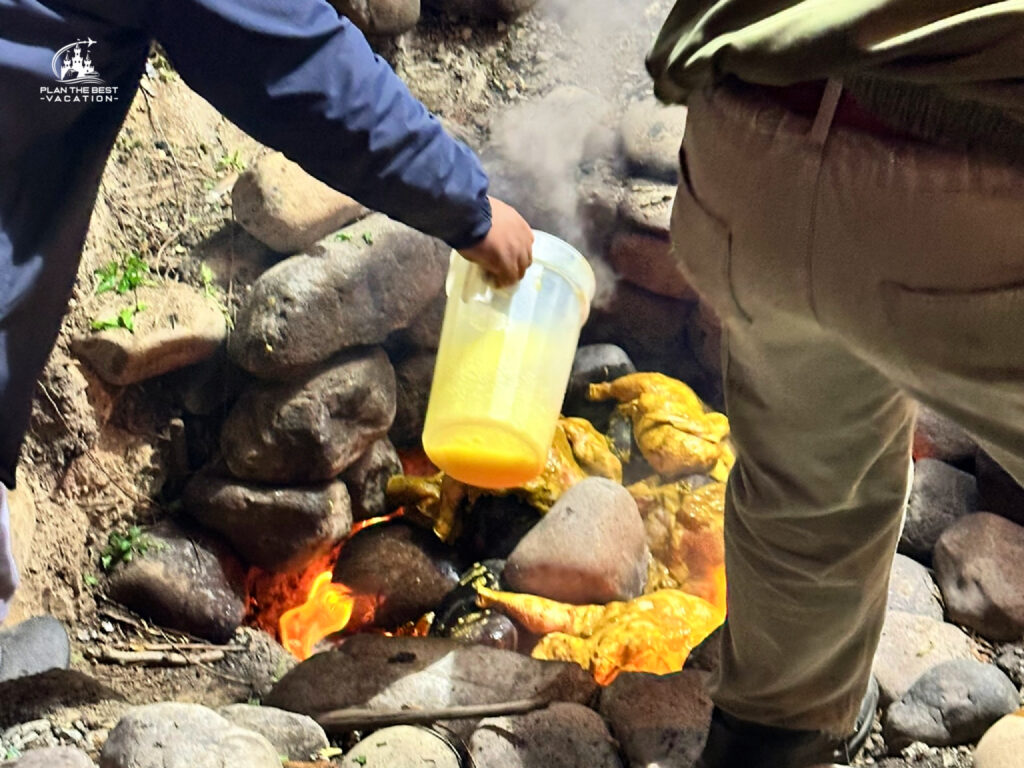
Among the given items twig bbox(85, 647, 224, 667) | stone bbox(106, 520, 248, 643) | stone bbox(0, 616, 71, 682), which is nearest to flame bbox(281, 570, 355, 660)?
stone bbox(106, 520, 248, 643)

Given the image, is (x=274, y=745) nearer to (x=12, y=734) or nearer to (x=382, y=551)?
(x=12, y=734)

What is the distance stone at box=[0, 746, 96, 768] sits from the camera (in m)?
1.63

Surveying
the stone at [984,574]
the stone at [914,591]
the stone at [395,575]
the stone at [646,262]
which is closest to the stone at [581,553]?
the stone at [395,575]

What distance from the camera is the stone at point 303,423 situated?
9.48 feet

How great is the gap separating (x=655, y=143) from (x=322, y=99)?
2.34 m

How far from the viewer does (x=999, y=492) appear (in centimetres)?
279

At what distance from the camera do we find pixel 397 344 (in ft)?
11.0

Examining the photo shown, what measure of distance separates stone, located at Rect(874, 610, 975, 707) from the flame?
1668 mm

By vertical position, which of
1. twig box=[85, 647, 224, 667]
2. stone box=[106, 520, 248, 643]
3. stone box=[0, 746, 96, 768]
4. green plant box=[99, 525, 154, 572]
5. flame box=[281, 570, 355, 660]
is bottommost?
flame box=[281, 570, 355, 660]

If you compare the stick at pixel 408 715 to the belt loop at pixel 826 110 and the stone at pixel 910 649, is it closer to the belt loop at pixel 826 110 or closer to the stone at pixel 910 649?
the stone at pixel 910 649

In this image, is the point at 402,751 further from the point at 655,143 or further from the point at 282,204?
the point at 655,143

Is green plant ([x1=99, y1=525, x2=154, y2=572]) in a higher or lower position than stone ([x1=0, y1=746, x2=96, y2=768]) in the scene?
lower

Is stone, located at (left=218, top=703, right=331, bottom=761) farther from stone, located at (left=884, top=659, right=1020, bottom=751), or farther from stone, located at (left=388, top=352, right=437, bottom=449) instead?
stone, located at (left=388, top=352, right=437, bottom=449)

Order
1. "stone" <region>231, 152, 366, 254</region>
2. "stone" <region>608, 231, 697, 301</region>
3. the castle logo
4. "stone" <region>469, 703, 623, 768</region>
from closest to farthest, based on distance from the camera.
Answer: the castle logo, "stone" <region>469, 703, 623, 768</region>, "stone" <region>231, 152, 366, 254</region>, "stone" <region>608, 231, 697, 301</region>
